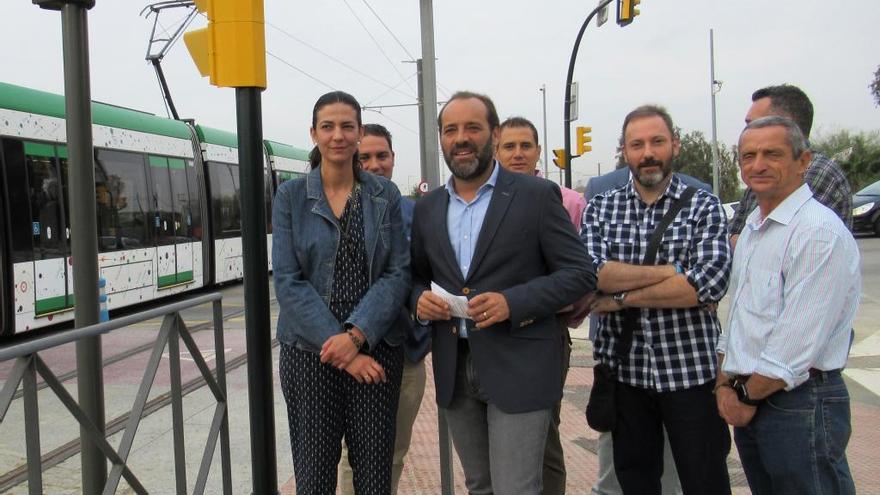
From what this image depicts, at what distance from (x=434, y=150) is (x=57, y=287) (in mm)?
5178

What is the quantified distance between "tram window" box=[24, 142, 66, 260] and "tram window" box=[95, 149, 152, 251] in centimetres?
102

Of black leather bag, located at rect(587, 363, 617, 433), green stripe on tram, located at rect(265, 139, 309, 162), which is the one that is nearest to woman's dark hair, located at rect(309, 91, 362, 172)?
black leather bag, located at rect(587, 363, 617, 433)

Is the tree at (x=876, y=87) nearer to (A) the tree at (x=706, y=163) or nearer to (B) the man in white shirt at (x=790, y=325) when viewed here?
(A) the tree at (x=706, y=163)

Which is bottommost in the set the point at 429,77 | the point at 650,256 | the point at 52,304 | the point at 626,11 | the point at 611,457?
the point at 611,457

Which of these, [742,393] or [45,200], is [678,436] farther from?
[45,200]

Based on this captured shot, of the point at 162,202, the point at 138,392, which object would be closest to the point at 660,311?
the point at 138,392

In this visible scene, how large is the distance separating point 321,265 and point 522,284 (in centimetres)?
74

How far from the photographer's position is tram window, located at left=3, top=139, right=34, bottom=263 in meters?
8.39

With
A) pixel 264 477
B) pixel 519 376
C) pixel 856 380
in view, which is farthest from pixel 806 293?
pixel 856 380

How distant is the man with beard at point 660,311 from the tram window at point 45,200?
808cm

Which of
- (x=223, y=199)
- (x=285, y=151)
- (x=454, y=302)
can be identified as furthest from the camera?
(x=285, y=151)

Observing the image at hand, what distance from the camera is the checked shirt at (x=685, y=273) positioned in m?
2.55

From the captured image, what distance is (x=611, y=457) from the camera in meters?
3.43

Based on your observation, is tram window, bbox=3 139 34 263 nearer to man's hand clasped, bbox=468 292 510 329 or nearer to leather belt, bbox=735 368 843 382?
man's hand clasped, bbox=468 292 510 329
